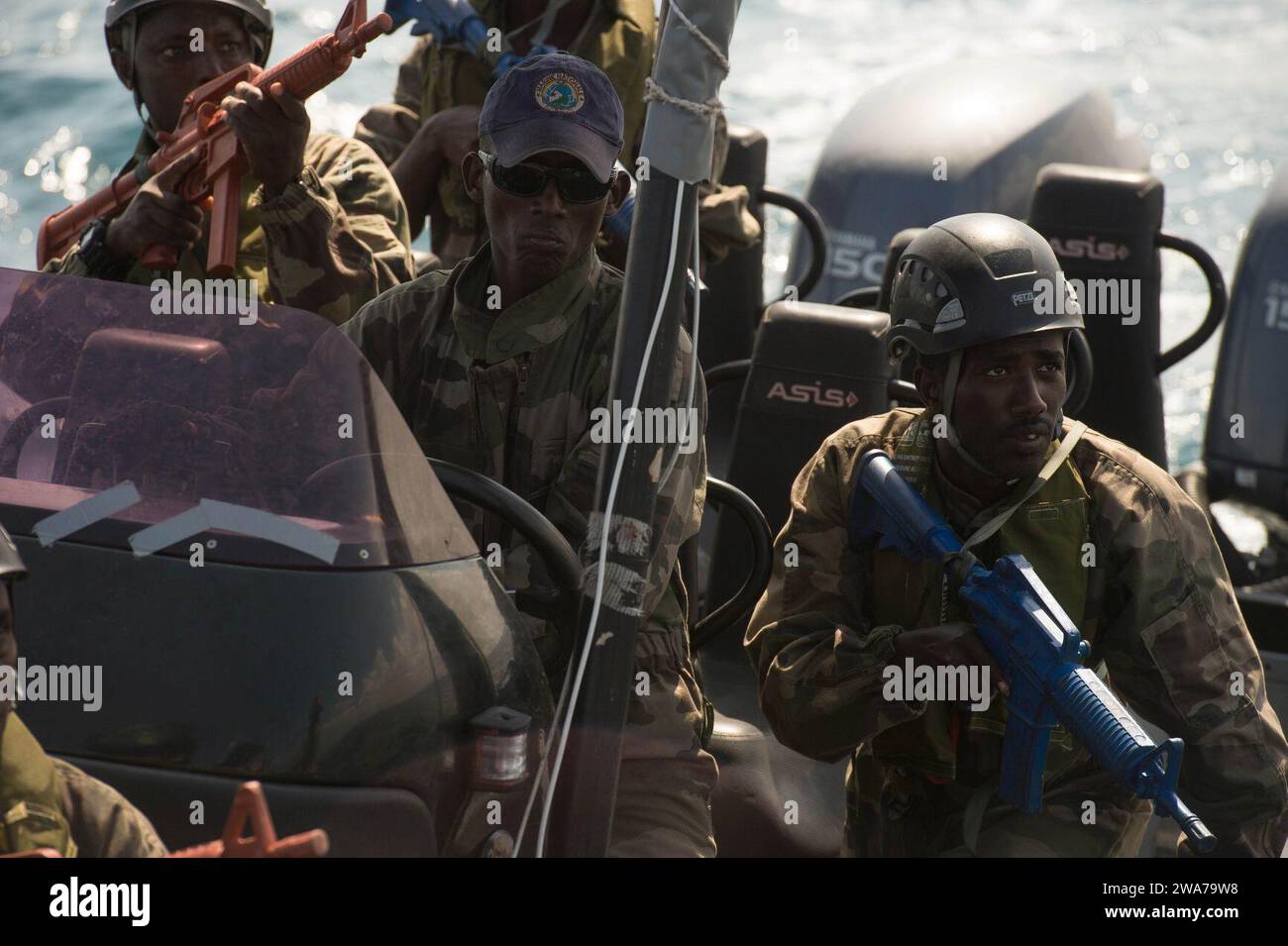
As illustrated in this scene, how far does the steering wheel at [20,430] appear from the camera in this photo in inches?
98.5

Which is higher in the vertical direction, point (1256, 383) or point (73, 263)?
point (73, 263)

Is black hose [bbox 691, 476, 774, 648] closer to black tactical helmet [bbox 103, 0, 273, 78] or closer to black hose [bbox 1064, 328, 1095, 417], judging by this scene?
black hose [bbox 1064, 328, 1095, 417]

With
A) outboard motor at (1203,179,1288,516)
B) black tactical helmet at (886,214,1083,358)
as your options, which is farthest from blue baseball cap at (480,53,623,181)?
outboard motor at (1203,179,1288,516)

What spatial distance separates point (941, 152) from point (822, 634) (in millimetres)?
4224

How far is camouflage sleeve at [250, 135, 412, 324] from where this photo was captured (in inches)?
144

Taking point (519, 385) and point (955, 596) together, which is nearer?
point (955, 596)

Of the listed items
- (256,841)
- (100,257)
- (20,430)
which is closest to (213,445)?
(20,430)

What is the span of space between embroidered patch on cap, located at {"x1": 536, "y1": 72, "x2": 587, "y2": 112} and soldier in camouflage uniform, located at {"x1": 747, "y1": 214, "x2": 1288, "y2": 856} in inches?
24.3

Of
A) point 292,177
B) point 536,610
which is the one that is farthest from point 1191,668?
point 292,177

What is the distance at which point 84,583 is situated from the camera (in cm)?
230

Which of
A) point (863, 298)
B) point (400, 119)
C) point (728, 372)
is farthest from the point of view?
point (400, 119)

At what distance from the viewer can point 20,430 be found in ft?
8.38

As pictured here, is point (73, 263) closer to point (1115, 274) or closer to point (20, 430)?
point (20, 430)
